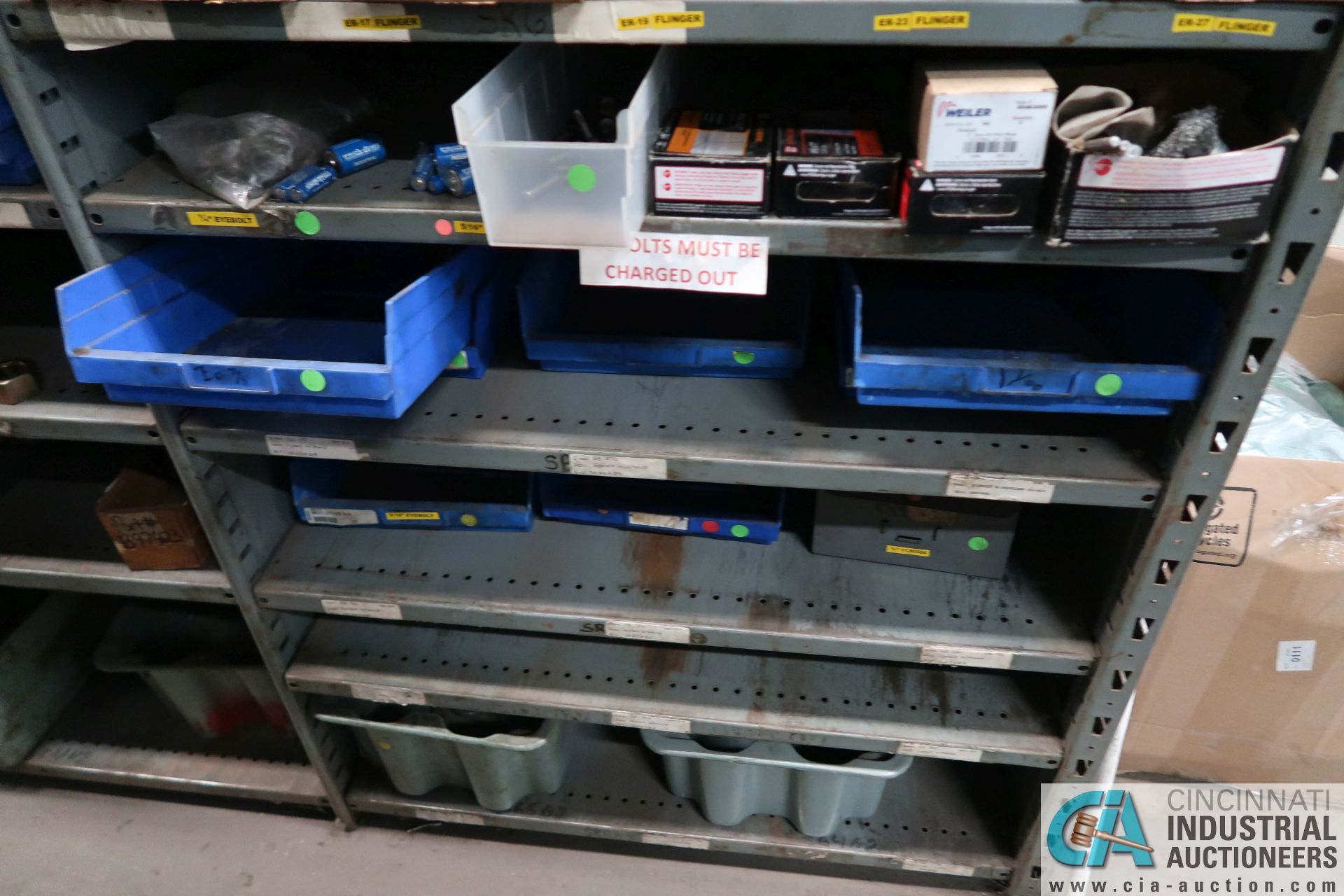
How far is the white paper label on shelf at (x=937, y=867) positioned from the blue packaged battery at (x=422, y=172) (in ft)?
4.58

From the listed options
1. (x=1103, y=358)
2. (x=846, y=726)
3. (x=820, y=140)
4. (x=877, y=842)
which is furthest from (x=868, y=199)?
(x=877, y=842)

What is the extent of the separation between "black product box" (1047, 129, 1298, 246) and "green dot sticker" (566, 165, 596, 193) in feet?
1.45

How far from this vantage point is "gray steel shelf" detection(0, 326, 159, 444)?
1131 millimetres

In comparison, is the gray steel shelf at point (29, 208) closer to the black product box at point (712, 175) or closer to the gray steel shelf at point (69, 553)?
the gray steel shelf at point (69, 553)

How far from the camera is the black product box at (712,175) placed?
814mm

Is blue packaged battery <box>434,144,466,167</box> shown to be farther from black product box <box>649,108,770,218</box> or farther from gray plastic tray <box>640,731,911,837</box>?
gray plastic tray <box>640,731,911,837</box>

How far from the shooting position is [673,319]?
1274 mm

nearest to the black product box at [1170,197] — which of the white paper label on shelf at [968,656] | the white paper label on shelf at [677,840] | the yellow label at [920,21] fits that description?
the yellow label at [920,21]

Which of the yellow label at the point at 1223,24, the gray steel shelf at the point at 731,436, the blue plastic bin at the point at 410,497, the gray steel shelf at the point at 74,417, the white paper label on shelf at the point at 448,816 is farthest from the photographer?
the white paper label on shelf at the point at 448,816

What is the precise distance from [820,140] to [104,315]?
2.87ft

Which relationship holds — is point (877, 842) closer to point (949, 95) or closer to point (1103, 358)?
point (1103, 358)

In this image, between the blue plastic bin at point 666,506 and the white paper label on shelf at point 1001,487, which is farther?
the blue plastic bin at point 666,506

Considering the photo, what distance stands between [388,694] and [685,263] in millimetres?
935

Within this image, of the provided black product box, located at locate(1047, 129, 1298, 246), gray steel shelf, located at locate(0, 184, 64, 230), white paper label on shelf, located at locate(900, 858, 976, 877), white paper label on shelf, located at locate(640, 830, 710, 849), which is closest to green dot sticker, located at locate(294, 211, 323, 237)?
gray steel shelf, located at locate(0, 184, 64, 230)
